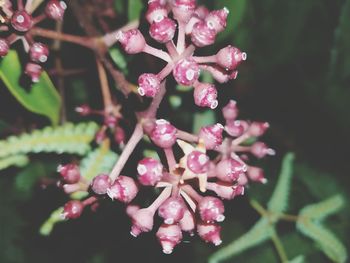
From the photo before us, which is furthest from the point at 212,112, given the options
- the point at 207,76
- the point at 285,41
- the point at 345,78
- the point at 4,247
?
the point at 4,247

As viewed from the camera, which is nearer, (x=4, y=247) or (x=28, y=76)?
(x=28, y=76)

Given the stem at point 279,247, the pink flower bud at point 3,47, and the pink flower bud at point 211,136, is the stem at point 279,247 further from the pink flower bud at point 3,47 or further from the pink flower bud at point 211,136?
the pink flower bud at point 3,47

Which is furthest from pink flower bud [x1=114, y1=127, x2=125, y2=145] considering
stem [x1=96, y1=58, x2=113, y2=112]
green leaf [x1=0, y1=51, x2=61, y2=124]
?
green leaf [x1=0, y1=51, x2=61, y2=124]

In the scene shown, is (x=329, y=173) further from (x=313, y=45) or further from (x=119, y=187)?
(x=119, y=187)

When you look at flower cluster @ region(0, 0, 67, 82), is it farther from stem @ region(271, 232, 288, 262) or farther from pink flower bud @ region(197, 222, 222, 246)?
stem @ region(271, 232, 288, 262)

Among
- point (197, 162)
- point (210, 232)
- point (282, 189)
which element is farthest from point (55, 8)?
point (282, 189)
